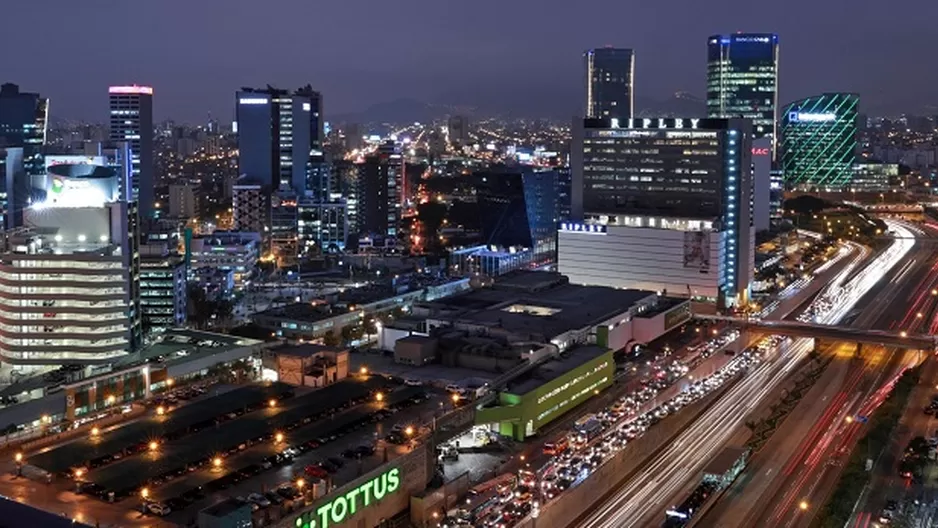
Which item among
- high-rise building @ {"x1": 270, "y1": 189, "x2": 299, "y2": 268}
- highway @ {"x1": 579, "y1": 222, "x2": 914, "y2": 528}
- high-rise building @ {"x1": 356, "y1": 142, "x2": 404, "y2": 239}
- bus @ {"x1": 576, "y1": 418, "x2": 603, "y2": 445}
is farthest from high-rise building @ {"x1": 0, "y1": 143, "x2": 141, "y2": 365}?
Answer: high-rise building @ {"x1": 356, "y1": 142, "x2": 404, "y2": 239}

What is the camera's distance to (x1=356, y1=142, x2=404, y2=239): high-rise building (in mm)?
48281

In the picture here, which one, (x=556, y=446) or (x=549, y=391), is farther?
(x=549, y=391)

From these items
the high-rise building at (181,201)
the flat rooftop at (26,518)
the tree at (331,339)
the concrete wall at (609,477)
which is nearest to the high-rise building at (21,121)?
the high-rise building at (181,201)

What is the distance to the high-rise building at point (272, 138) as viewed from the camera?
5212 cm

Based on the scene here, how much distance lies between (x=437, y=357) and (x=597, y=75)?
52996mm

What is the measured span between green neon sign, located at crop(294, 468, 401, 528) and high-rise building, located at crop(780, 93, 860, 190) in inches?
2260

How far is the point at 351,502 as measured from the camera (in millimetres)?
13391

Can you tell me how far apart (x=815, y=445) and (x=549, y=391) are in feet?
17.1

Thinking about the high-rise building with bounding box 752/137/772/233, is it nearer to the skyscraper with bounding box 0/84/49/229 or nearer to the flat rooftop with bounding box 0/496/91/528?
the skyscraper with bounding box 0/84/49/229

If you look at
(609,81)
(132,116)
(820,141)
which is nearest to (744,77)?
(820,141)

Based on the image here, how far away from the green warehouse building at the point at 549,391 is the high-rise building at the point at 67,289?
930 centimetres

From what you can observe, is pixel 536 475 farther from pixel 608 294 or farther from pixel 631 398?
pixel 608 294

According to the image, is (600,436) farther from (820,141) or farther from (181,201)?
(820,141)

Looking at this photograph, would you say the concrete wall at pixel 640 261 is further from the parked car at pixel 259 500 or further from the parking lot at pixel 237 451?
the parked car at pixel 259 500
